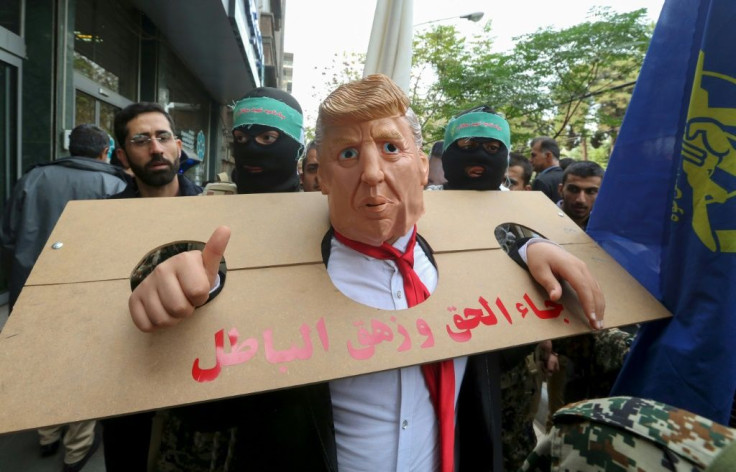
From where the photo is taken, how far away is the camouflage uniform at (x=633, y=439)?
1.89ft

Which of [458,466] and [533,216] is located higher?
[533,216]

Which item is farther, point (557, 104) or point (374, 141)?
point (557, 104)

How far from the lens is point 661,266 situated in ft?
4.81

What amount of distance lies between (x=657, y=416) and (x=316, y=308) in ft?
2.52

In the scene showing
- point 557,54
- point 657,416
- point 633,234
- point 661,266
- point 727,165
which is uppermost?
point 557,54

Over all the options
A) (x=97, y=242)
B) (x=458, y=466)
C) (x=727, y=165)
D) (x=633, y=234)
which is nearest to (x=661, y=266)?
(x=633, y=234)

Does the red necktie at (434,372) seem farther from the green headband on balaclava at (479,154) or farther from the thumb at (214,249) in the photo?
the green headband on balaclava at (479,154)

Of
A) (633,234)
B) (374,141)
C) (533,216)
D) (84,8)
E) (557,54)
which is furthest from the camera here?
(557,54)

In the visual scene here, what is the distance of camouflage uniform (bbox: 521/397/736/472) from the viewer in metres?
0.58

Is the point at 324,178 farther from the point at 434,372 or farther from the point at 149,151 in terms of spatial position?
the point at 149,151

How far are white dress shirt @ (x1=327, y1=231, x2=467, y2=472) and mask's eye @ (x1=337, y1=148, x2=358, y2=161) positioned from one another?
39 cm

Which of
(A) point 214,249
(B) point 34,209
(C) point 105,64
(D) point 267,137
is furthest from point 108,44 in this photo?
(A) point 214,249

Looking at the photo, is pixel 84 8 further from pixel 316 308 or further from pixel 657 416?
pixel 657 416

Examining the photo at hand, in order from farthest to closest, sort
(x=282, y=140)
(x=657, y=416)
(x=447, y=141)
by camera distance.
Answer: (x=447, y=141), (x=282, y=140), (x=657, y=416)
